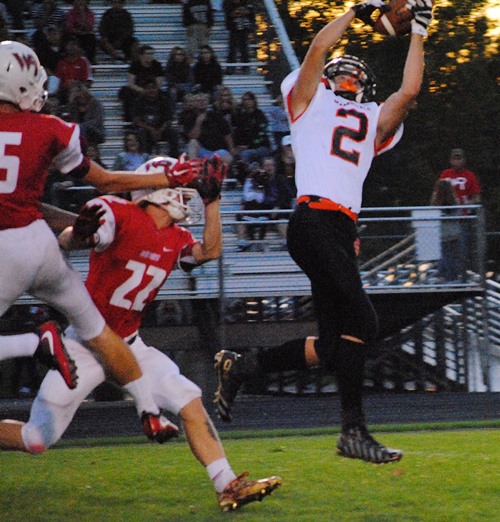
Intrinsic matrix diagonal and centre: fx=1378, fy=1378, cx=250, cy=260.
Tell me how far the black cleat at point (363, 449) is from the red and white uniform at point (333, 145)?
1.17 meters

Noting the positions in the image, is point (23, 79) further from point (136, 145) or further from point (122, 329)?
point (136, 145)

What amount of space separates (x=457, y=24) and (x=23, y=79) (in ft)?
129

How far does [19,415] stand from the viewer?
1210cm

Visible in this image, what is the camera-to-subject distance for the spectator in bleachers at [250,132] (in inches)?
585

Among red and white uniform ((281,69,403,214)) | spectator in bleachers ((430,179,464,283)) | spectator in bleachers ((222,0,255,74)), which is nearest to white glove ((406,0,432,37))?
red and white uniform ((281,69,403,214))

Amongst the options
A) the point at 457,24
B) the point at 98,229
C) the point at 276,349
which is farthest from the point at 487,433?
the point at 457,24

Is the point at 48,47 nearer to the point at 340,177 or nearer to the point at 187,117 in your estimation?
the point at 187,117

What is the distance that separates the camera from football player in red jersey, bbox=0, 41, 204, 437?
21.0 feet

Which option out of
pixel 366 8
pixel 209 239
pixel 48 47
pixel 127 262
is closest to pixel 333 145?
pixel 366 8

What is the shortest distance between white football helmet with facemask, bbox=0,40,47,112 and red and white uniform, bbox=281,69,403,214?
148 cm

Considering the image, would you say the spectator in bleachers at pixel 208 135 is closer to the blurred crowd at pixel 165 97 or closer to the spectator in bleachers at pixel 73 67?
the blurred crowd at pixel 165 97

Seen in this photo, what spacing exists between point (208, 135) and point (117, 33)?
10.1ft

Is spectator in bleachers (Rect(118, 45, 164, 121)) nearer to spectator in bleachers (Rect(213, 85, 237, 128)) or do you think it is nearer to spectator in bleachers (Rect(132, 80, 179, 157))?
spectator in bleachers (Rect(132, 80, 179, 157))

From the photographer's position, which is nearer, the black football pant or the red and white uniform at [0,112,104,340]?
the red and white uniform at [0,112,104,340]
